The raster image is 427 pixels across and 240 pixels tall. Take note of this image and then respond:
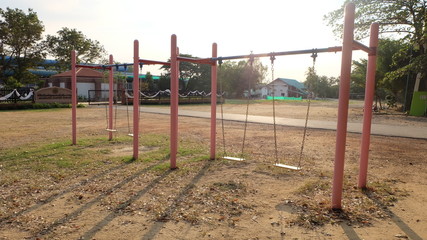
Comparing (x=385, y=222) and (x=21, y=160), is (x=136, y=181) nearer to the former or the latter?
(x=21, y=160)

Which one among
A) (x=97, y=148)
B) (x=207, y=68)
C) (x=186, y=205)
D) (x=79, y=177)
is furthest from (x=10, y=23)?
(x=186, y=205)

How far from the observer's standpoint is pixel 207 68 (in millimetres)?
46938

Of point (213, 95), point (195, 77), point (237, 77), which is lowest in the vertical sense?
point (213, 95)

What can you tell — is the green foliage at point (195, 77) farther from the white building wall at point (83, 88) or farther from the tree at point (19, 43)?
the tree at point (19, 43)

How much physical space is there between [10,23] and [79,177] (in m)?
31.5

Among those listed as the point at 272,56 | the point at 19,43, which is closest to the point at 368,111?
the point at 272,56

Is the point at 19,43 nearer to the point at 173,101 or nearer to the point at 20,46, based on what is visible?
the point at 20,46

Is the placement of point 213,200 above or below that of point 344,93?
below

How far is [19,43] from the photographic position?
99.2ft

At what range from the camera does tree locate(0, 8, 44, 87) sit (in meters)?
29.2

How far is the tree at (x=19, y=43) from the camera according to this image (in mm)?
29234

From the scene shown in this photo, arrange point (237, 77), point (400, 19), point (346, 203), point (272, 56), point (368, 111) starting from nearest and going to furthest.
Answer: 1. point (346, 203)
2. point (368, 111)
3. point (272, 56)
4. point (400, 19)
5. point (237, 77)

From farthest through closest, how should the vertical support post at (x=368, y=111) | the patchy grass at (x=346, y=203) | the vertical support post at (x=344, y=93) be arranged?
the vertical support post at (x=368, y=111) → the vertical support post at (x=344, y=93) → the patchy grass at (x=346, y=203)

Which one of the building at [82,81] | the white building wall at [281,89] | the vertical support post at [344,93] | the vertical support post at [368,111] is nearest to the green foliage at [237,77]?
the white building wall at [281,89]
